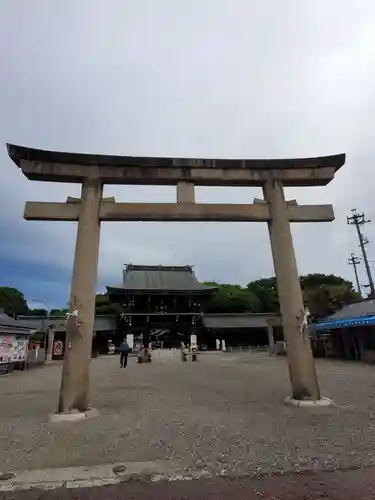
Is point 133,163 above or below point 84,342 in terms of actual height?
above

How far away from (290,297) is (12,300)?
62.3m

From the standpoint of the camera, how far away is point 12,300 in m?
59.4

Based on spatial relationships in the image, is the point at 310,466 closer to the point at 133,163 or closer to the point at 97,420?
the point at 97,420

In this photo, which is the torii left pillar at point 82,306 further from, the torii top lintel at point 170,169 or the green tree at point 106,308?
the green tree at point 106,308

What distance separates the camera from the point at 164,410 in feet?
21.7

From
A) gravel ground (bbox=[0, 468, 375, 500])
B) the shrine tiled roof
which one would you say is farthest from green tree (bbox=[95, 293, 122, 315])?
gravel ground (bbox=[0, 468, 375, 500])

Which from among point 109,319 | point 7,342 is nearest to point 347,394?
point 7,342

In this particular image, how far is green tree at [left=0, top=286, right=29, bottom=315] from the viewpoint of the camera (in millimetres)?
55938

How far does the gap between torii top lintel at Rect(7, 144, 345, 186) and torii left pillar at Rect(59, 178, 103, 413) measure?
0.44m

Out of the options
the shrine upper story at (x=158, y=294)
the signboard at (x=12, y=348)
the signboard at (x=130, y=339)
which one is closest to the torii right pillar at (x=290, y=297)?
the signboard at (x=12, y=348)

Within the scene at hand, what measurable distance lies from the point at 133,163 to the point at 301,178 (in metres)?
3.94

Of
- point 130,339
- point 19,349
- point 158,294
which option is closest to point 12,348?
point 19,349

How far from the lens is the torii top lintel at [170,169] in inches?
285

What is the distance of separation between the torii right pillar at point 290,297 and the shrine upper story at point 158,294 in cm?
2906
